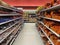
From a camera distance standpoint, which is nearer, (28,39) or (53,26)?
(53,26)

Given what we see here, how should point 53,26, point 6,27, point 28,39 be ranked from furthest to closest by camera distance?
point 28,39 < point 6,27 < point 53,26

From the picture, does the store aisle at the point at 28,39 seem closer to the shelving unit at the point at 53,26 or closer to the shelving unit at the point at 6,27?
the shelving unit at the point at 6,27

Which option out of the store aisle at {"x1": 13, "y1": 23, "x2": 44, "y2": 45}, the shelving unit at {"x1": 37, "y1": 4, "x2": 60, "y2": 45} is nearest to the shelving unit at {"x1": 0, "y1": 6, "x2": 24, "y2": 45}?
the store aisle at {"x1": 13, "y1": 23, "x2": 44, "y2": 45}

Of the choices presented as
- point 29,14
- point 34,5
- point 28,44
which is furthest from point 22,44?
point 29,14

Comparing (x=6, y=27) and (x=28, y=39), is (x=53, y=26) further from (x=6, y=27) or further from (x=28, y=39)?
(x=28, y=39)

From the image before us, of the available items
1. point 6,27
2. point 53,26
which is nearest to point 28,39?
point 6,27

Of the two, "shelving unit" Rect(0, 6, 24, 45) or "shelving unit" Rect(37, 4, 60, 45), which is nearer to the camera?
"shelving unit" Rect(37, 4, 60, 45)

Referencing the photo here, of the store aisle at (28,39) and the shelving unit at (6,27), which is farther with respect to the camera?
the store aisle at (28,39)


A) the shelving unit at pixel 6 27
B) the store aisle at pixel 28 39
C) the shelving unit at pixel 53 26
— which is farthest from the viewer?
the store aisle at pixel 28 39

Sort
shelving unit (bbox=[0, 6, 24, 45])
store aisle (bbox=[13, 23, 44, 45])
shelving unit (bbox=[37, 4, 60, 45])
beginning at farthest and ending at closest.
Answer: store aisle (bbox=[13, 23, 44, 45]) < shelving unit (bbox=[0, 6, 24, 45]) < shelving unit (bbox=[37, 4, 60, 45])

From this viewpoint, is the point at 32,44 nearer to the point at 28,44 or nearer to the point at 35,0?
A: the point at 28,44

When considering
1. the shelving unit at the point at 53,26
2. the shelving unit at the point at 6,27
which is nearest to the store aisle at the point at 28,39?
the shelving unit at the point at 6,27

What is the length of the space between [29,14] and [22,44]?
13468 mm

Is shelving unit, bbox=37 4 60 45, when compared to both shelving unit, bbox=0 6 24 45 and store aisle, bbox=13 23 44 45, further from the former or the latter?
shelving unit, bbox=0 6 24 45
